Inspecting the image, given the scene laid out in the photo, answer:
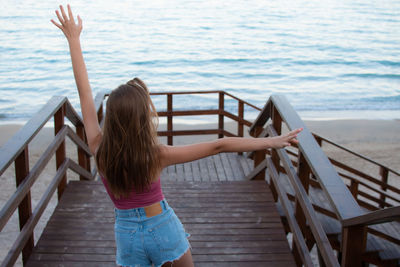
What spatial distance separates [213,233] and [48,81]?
74.1ft

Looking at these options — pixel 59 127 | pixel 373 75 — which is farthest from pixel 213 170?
pixel 373 75

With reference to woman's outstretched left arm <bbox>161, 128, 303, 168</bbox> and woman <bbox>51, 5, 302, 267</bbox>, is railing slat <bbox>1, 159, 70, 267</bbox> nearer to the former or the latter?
A: woman <bbox>51, 5, 302, 267</bbox>

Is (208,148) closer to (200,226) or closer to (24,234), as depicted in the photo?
(24,234)

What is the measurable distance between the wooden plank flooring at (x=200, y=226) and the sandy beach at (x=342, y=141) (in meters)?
5.60

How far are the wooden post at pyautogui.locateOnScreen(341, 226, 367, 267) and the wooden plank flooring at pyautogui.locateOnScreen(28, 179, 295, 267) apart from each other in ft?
3.99

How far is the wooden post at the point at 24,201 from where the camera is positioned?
3.25 meters

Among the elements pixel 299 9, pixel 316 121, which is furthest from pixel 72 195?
pixel 299 9

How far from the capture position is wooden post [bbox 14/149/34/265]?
325 cm

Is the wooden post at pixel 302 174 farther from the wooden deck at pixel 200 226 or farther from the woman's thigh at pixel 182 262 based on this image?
the woman's thigh at pixel 182 262

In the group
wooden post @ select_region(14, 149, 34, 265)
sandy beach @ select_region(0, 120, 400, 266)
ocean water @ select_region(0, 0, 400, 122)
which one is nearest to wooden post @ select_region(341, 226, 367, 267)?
wooden post @ select_region(14, 149, 34, 265)

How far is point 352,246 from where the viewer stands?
2.20 m

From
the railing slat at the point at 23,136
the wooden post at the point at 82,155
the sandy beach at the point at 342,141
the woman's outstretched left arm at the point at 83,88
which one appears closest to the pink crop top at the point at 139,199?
the woman's outstretched left arm at the point at 83,88

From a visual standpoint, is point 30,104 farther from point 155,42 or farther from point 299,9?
point 299,9

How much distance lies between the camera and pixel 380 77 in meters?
26.0
